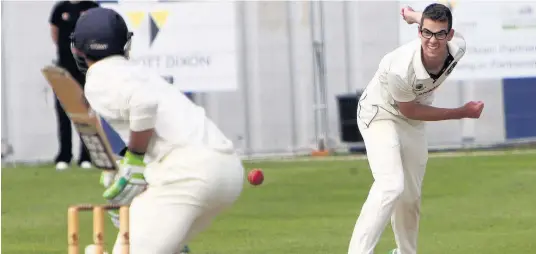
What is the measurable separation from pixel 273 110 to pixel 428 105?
Result: 383 inches

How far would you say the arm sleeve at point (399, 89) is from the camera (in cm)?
763

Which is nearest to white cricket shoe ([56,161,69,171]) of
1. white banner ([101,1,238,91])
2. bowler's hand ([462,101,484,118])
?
white banner ([101,1,238,91])

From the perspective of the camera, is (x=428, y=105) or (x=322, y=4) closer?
(x=428, y=105)

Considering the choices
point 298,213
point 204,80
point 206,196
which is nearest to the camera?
point 206,196

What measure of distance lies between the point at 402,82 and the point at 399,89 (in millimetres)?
82

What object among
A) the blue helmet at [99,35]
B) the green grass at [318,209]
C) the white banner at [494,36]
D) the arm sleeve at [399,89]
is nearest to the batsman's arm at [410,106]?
the arm sleeve at [399,89]

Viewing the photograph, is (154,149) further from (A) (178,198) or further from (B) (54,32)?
(B) (54,32)

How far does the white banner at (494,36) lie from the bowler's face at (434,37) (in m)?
9.17

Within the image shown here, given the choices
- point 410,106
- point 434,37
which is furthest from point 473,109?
point 434,37

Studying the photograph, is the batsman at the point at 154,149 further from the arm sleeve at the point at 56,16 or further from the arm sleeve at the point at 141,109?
the arm sleeve at the point at 56,16

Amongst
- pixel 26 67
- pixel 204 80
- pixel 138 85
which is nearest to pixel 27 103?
pixel 26 67

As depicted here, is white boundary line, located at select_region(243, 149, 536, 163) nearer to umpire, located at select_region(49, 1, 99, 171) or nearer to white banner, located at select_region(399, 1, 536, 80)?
white banner, located at select_region(399, 1, 536, 80)

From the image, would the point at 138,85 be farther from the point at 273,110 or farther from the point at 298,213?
the point at 273,110

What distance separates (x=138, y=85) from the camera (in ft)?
19.1
